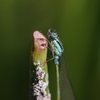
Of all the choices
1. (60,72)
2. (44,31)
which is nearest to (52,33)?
(44,31)

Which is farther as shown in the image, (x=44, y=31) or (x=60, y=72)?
(x=60, y=72)

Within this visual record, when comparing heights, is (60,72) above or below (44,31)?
A: below

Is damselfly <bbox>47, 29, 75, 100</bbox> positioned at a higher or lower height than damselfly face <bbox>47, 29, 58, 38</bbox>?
lower

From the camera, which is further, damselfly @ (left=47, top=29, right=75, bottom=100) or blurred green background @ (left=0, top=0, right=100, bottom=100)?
damselfly @ (left=47, top=29, right=75, bottom=100)

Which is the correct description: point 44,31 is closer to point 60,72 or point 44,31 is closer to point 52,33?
point 52,33
